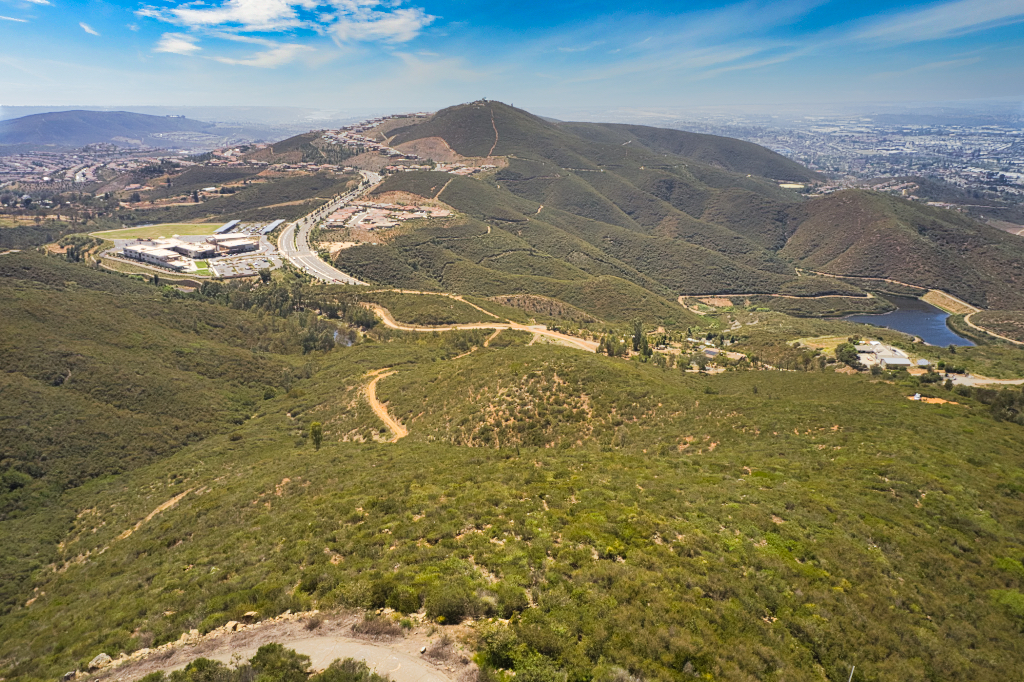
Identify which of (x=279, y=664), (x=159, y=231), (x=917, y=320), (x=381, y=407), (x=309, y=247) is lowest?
(x=917, y=320)

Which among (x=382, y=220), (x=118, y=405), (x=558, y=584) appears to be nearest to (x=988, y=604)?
(x=558, y=584)

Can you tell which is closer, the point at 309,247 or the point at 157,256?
the point at 157,256

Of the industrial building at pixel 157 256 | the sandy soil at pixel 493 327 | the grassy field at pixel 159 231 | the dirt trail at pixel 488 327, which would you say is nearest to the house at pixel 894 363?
the sandy soil at pixel 493 327

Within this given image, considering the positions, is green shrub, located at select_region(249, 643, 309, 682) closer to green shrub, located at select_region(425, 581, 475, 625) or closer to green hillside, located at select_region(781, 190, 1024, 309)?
green shrub, located at select_region(425, 581, 475, 625)

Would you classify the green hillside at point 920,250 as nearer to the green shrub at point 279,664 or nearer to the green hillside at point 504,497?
the green hillside at point 504,497

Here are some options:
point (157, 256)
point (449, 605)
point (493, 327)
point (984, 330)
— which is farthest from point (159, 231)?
point (984, 330)

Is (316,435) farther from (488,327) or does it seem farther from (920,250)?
(920,250)
